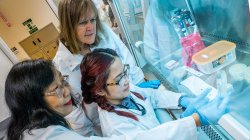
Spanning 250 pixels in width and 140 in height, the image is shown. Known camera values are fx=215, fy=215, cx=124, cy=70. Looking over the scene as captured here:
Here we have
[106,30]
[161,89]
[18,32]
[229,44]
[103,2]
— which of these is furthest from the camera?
[18,32]

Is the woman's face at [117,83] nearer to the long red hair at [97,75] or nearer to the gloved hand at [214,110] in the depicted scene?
the long red hair at [97,75]

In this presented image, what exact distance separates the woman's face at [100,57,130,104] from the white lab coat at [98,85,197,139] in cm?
9

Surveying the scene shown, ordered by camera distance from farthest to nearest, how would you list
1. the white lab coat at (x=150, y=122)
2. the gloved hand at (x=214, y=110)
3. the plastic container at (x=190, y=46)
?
the plastic container at (x=190, y=46)
the white lab coat at (x=150, y=122)
the gloved hand at (x=214, y=110)

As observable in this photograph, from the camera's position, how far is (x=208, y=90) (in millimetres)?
1000

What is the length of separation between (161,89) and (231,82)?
0.62 m

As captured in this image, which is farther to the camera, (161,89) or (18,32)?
(18,32)

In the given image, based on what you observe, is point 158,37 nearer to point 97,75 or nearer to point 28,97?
point 97,75

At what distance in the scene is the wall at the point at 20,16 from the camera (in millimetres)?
4725

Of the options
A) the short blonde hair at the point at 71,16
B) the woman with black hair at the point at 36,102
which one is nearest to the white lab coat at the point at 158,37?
the short blonde hair at the point at 71,16

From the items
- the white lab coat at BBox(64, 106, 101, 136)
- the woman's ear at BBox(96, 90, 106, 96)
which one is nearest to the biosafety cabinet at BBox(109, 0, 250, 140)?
the woman's ear at BBox(96, 90, 106, 96)

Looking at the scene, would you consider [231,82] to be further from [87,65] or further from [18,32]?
[18,32]

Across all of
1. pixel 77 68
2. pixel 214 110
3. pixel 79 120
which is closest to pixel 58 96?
pixel 79 120

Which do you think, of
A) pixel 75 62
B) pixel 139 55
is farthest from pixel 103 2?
pixel 75 62

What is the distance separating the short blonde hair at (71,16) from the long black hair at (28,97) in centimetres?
47
